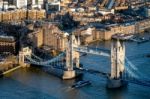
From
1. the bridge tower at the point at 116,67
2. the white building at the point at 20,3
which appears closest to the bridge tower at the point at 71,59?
the bridge tower at the point at 116,67

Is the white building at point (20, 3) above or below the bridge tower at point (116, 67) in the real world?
above

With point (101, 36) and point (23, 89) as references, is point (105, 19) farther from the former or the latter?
point (23, 89)

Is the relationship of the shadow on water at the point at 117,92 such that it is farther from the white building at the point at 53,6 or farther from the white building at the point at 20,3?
the white building at the point at 20,3

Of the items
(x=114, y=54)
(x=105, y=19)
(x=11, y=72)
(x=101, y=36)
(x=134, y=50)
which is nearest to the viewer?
(x=114, y=54)

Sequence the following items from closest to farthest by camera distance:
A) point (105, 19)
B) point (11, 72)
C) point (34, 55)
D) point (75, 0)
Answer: point (11, 72)
point (34, 55)
point (105, 19)
point (75, 0)

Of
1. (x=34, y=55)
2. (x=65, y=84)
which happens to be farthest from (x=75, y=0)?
(x=65, y=84)

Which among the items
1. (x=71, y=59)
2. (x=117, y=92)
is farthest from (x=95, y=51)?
(x=117, y=92)

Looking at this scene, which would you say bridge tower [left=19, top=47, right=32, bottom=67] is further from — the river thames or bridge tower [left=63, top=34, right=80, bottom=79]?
bridge tower [left=63, top=34, right=80, bottom=79]
